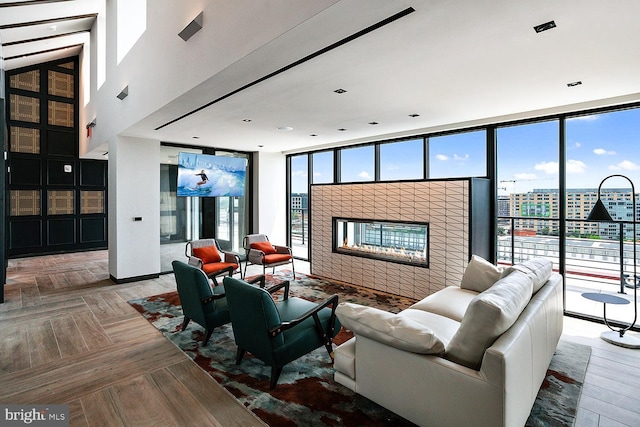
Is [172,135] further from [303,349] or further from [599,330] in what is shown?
[599,330]

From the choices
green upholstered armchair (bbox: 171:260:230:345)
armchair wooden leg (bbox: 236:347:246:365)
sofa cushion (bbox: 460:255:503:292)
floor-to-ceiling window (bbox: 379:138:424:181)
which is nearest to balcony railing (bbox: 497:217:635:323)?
sofa cushion (bbox: 460:255:503:292)

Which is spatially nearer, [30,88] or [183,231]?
[183,231]

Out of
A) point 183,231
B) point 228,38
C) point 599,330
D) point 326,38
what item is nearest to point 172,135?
point 183,231

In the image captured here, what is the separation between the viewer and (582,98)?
3658 millimetres

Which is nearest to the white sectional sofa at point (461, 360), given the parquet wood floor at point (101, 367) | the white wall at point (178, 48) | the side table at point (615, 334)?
the parquet wood floor at point (101, 367)

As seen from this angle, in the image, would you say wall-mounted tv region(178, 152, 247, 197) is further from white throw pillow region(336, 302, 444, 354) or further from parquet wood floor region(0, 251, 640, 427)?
white throw pillow region(336, 302, 444, 354)

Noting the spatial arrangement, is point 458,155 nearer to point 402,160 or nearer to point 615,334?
point 402,160

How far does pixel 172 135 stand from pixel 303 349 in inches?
175

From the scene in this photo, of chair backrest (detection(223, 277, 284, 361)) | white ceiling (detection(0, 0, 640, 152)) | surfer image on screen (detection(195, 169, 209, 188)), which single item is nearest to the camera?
white ceiling (detection(0, 0, 640, 152))

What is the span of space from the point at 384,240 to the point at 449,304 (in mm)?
2387

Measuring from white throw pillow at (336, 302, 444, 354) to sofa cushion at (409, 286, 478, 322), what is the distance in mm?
995

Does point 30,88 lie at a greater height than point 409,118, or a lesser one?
greater

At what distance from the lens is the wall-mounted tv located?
245 inches

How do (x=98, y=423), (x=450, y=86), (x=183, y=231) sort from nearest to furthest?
(x=98, y=423) < (x=450, y=86) < (x=183, y=231)
